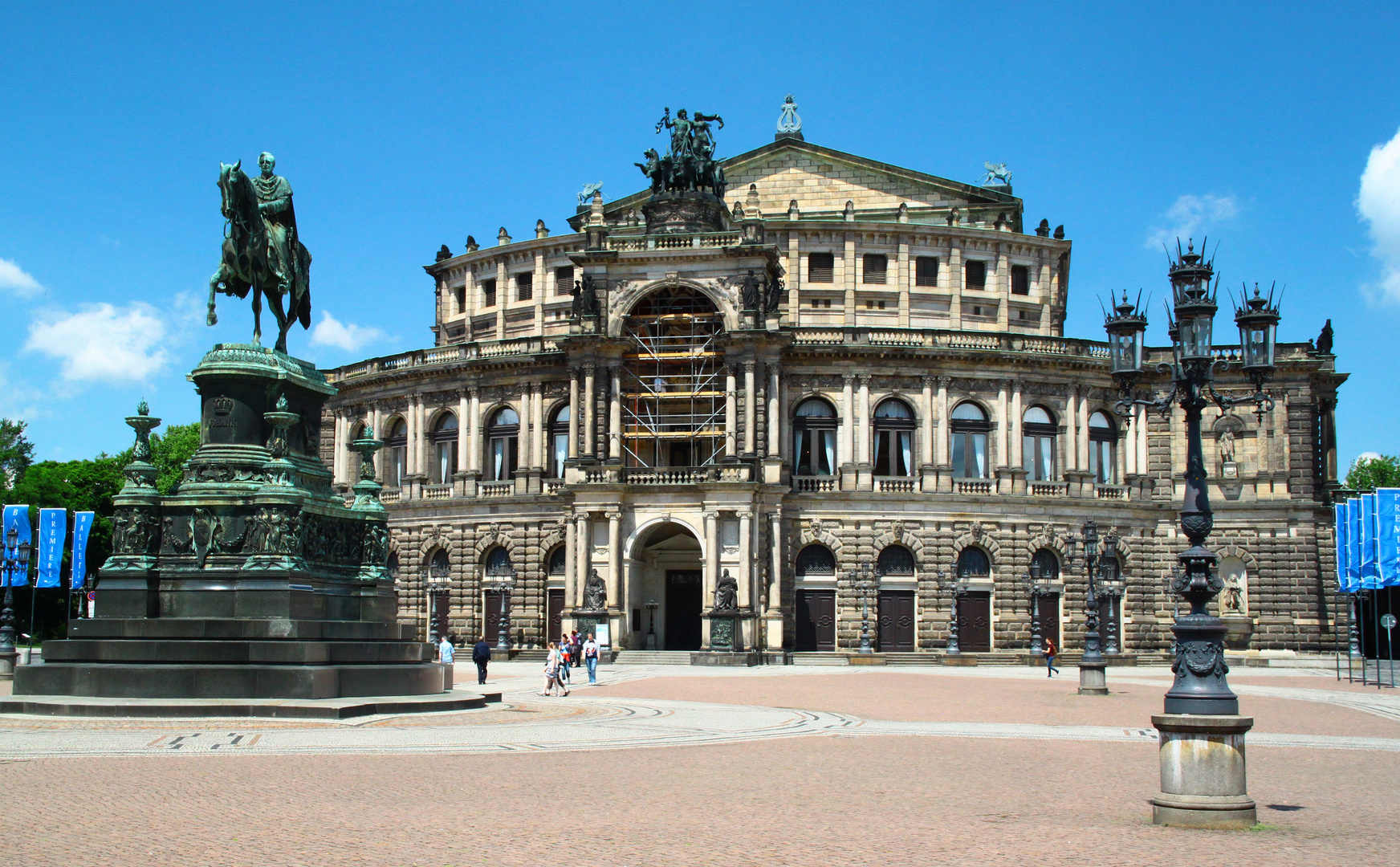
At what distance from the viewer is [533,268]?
71.7 meters

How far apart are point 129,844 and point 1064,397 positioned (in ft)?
183

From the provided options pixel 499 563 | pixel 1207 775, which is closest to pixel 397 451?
pixel 499 563

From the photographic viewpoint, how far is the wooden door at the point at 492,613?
63.2 metres

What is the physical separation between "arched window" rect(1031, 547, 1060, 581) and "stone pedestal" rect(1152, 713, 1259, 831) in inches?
1917

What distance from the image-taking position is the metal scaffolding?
60000 mm

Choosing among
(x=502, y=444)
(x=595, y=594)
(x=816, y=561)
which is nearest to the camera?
(x=595, y=594)

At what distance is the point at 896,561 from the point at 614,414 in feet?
46.8

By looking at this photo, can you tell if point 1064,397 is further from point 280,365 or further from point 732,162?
point 280,365

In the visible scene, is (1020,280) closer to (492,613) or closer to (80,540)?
(492,613)

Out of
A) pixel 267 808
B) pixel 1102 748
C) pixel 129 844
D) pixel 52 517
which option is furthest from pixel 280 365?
pixel 52 517

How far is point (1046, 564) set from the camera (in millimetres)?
61531

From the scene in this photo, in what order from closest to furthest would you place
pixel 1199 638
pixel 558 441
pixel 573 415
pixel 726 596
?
pixel 1199 638 < pixel 726 596 < pixel 573 415 < pixel 558 441

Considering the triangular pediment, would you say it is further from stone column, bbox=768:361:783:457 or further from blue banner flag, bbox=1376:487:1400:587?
blue banner flag, bbox=1376:487:1400:587

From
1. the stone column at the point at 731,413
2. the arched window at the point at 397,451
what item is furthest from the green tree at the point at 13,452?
the stone column at the point at 731,413
